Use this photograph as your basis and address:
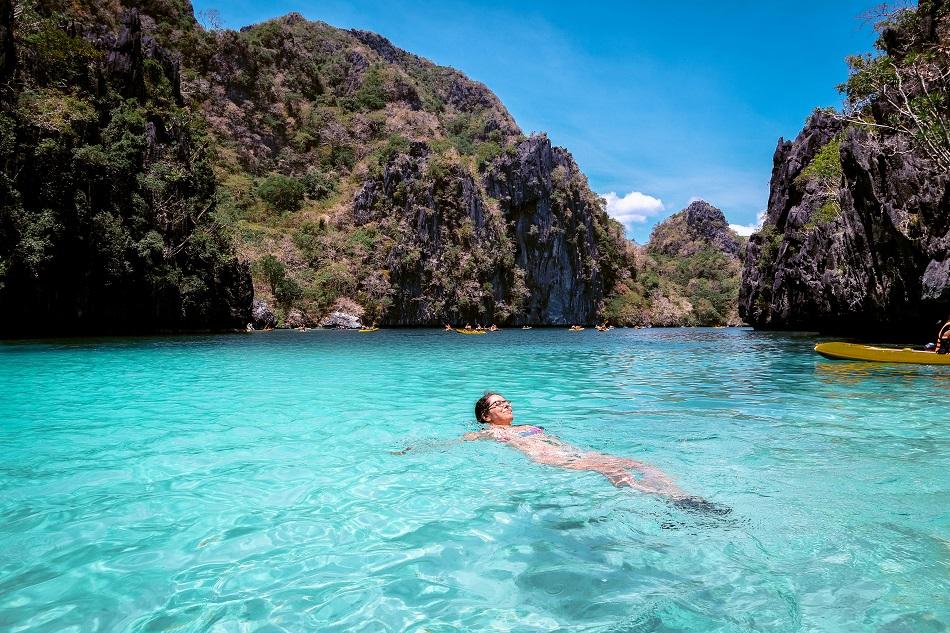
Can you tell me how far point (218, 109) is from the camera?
9656cm

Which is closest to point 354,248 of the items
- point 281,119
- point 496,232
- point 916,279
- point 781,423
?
point 496,232

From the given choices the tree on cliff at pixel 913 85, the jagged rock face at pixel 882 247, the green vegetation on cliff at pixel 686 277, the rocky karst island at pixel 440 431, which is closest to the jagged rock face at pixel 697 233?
the green vegetation on cliff at pixel 686 277

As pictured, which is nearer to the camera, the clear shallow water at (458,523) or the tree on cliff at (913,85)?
the clear shallow water at (458,523)

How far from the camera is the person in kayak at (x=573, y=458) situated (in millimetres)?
4680

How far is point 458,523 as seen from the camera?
439 cm

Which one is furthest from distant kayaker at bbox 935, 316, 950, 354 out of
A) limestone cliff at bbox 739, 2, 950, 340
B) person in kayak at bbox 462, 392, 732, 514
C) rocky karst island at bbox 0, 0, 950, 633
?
person in kayak at bbox 462, 392, 732, 514

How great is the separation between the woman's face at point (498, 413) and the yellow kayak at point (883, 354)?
1472 centimetres

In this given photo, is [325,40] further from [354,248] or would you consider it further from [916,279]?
[916,279]

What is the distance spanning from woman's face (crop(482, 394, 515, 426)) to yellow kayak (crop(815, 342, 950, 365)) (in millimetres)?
14722

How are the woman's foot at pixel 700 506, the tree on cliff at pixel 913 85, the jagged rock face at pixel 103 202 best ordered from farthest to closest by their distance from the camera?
1. the jagged rock face at pixel 103 202
2. the tree on cliff at pixel 913 85
3. the woman's foot at pixel 700 506

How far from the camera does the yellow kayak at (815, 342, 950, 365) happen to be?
15500 millimetres

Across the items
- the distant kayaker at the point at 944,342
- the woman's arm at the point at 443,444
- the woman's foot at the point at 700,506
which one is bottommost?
the woman's arm at the point at 443,444

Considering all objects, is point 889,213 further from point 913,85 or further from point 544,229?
point 544,229

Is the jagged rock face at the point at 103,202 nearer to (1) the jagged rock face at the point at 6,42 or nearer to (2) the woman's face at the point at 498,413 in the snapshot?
(1) the jagged rock face at the point at 6,42
